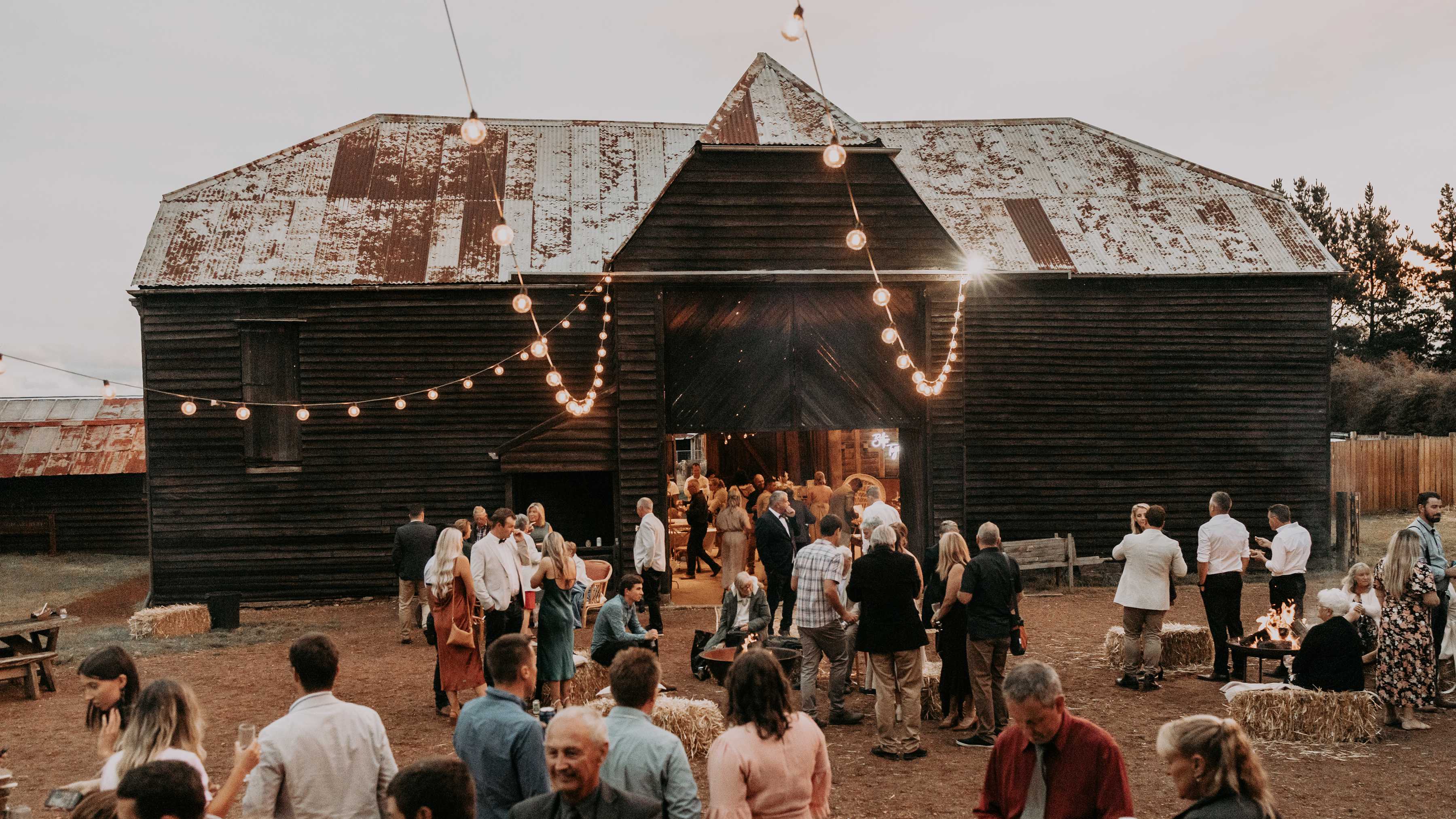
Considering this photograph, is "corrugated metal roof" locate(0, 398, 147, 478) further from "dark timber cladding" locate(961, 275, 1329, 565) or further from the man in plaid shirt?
the man in plaid shirt

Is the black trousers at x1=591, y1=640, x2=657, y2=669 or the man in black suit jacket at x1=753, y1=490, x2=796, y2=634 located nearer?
the black trousers at x1=591, y1=640, x2=657, y2=669

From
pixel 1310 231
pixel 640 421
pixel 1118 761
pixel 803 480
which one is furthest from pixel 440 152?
pixel 1118 761

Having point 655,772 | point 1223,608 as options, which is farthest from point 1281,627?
point 655,772

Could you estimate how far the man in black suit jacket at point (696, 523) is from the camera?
721 inches

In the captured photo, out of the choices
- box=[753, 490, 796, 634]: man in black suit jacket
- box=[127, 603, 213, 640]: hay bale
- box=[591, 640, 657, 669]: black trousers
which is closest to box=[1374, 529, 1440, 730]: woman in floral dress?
box=[753, 490, 796, 634]: man in black suit jacket

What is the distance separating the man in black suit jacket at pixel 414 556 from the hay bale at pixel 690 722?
17.2 ft

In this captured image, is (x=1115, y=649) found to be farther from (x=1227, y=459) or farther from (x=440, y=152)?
(x=440, y=152)

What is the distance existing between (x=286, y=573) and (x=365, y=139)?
28.2 feet

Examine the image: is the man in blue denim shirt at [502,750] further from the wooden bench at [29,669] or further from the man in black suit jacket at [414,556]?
the wooden bench at [29,669]

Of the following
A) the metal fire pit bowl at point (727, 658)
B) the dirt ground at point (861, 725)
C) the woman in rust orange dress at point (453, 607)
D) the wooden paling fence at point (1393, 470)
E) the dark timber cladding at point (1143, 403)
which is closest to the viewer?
the dirt ground at point (861, 725)

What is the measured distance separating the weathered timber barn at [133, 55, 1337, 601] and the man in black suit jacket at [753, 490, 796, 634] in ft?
13.2

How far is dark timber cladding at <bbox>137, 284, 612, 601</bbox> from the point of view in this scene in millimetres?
16516

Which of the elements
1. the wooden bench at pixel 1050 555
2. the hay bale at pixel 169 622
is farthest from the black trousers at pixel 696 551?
the hay bale at pixel 169 622

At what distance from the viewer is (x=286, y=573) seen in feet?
55.1
